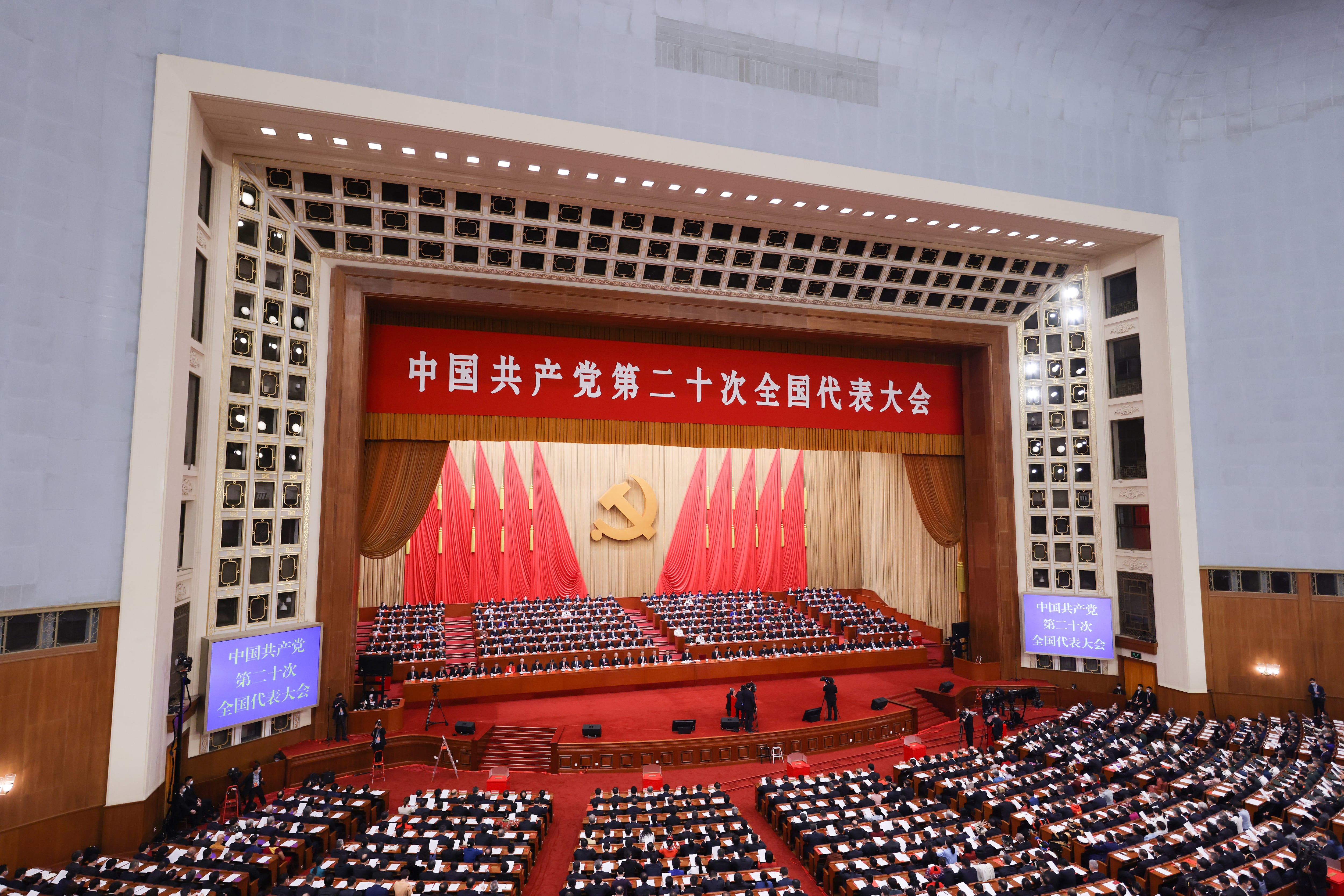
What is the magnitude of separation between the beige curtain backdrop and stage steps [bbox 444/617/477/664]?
2.10 m

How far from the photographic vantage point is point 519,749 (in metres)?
12.1

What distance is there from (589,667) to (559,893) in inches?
331

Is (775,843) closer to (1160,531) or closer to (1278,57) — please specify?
(1160,531)

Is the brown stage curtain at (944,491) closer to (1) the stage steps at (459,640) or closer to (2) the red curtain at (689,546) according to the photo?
(2) the red curtain at (689,546)

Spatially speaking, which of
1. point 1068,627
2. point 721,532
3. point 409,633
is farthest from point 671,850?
point 721,532

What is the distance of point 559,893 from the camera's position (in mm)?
7055

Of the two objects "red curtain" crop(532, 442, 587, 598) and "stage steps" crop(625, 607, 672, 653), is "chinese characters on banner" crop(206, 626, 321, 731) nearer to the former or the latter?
"stage steps" crop(625, 607, 672, 653)

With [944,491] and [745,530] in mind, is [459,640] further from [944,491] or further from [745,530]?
[944,491]

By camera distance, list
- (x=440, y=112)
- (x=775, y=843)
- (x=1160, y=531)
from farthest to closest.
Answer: (x=1160, y=531) → (x=440, y=112) → (x=775, y=843)

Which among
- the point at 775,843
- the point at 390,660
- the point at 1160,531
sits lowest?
the point at 775,843

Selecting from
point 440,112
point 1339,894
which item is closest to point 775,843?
point 1339,894

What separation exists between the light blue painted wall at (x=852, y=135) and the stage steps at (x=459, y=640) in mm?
9099

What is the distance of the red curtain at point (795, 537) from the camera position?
922 inches

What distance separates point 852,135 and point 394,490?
1001cm
